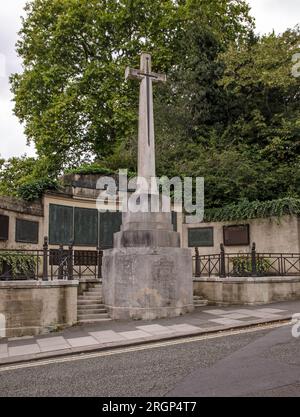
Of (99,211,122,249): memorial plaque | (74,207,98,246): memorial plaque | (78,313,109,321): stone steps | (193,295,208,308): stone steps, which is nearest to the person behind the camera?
(78,313,109,321): stone steps

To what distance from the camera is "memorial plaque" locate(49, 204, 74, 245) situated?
56.4ft

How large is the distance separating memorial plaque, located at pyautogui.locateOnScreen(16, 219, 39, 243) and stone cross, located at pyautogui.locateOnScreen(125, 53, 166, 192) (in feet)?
18.2

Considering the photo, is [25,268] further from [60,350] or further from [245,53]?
[245,53]

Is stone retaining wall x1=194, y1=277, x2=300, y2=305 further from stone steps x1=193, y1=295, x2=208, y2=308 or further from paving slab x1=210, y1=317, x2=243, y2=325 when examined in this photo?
paving slab x1=210, y1=317, x2=243, y2=325

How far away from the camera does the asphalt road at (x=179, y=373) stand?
217 inches

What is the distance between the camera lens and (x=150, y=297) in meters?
12.0

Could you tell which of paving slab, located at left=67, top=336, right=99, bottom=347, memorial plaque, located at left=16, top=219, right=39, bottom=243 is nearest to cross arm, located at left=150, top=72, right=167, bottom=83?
memorial plaque, located at left=16, top=219, right=39, bottom=243

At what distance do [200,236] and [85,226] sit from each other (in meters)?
5.61

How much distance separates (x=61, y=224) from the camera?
57.6 ft

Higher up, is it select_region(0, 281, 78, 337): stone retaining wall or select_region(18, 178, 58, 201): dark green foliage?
select_region(18, 178, 58, 201): dark green foliage

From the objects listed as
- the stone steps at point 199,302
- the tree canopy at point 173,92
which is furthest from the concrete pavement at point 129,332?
the tree canopy at point 173,92

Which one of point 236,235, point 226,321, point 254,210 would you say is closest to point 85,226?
point 236,235

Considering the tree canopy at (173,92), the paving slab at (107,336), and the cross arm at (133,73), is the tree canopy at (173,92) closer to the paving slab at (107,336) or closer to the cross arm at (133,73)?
the cross arm at (133,73)

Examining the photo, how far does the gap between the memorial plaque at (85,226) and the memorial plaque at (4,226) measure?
143 inches
